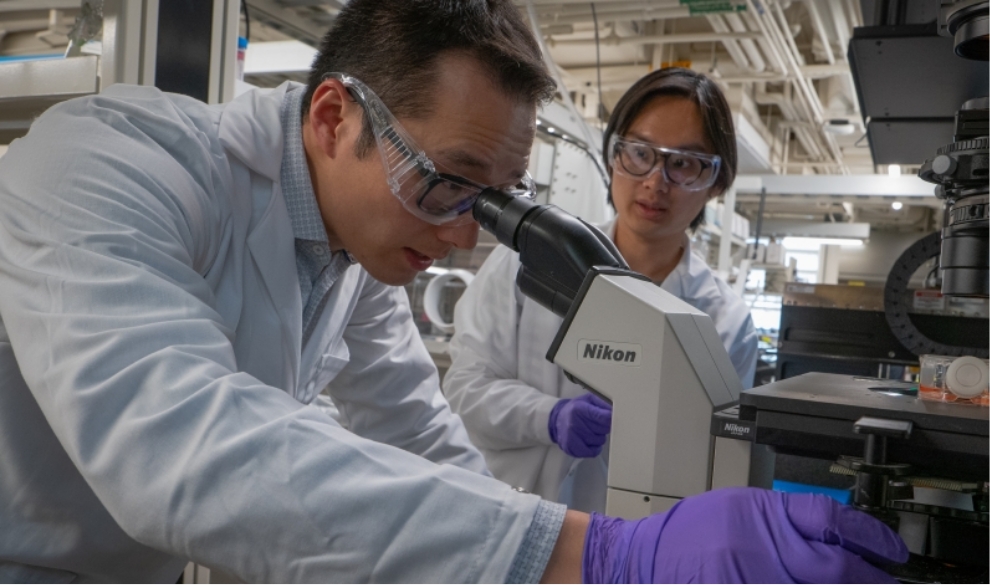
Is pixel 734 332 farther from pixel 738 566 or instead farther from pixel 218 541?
pixel 218 541

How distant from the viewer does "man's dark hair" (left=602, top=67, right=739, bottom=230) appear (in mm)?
1564

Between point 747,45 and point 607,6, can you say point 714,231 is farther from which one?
point 607,6

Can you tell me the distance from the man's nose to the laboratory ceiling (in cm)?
77

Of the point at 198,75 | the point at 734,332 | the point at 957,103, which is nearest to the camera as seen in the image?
the point at 957,103

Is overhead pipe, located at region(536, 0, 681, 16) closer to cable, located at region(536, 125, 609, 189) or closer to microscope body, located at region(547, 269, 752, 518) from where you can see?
cable, located at region(536, 125, 609, 189)

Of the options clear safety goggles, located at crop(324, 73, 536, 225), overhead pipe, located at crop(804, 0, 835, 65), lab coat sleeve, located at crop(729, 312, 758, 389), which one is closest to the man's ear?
clear safety goggles, located at crop(324, 73, 536, 225)

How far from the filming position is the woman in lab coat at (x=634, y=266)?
1.55 meters

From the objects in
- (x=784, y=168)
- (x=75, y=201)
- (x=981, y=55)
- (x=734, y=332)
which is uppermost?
(x=784, y=168)

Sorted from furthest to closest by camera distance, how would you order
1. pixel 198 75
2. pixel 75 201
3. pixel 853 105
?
pixel 853 105, pixel 198 75, pixel 75 201

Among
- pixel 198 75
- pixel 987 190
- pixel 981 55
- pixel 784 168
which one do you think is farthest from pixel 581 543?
pixel 784 168

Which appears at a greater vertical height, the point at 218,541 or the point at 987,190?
the point at 987,190

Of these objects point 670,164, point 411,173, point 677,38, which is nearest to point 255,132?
point 411,173

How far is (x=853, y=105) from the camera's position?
17.5 feet

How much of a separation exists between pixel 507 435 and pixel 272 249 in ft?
2.32
